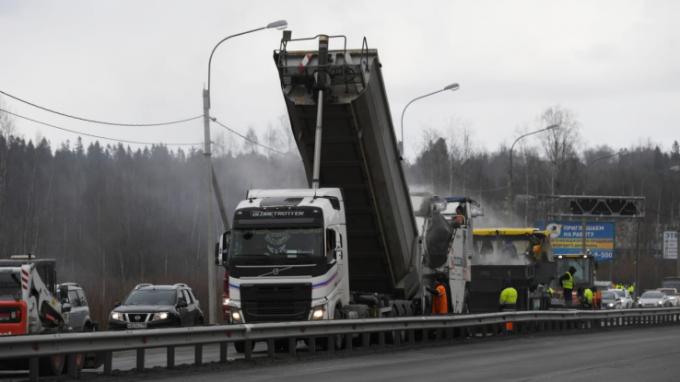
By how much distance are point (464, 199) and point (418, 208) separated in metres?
3.92

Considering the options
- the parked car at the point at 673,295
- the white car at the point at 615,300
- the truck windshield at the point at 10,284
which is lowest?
the parked car at the point at 673,295

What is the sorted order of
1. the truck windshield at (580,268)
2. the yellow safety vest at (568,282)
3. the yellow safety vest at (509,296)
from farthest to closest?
the truck windshield at (580,268), the yellow safety vest at (568,282), the yellow safety vest at (509,296)

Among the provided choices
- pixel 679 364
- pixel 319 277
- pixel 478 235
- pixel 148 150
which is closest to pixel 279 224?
pixel 319 277

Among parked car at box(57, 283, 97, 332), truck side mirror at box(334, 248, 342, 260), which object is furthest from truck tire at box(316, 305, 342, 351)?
parked car at box(57, 283, 97, 332)

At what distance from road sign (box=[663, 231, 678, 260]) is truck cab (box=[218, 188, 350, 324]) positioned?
86.5 meters

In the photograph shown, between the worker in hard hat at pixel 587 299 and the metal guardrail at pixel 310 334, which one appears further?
the worker in hard hat at pixel 587 299

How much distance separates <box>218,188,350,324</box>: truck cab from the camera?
858 inches

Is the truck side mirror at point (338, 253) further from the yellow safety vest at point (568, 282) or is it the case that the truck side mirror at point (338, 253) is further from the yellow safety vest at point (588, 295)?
the yellow safety vest at point (588, 295)

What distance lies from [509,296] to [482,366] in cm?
1325

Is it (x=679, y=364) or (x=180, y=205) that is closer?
(x=679, y=364)

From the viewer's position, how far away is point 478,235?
34.1 metres

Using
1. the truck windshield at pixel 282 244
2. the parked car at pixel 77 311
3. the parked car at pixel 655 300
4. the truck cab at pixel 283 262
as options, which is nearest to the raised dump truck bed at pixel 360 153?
the truck cab at pixel 283 262

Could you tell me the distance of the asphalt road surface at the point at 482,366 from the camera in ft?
53.2

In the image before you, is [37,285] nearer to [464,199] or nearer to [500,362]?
[500,362]
